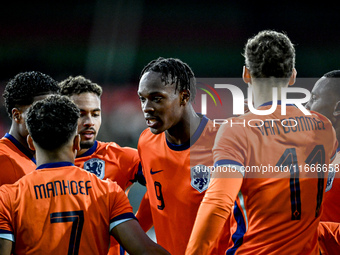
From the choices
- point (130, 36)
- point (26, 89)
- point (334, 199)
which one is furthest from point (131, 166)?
point (130, 36)

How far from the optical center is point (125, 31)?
8.88 metres

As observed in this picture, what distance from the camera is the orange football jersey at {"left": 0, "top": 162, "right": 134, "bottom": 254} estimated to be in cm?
193

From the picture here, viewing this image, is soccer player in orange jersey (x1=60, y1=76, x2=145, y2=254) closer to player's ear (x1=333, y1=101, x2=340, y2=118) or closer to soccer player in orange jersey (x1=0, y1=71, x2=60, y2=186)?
soccer player in orange jersey (x1=0, y1=71, x2=60, y2=186)

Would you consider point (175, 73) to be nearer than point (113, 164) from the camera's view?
Yes

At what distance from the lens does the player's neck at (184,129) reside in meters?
2.77

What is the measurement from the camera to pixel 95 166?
332 centimetres

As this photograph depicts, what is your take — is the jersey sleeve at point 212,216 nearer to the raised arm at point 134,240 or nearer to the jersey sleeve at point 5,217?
the raised arm at point 134,240

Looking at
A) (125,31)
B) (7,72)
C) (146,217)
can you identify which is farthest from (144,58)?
(146,217)

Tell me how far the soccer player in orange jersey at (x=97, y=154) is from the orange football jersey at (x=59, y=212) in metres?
1.18

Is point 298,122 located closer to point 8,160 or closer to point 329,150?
point 329,150

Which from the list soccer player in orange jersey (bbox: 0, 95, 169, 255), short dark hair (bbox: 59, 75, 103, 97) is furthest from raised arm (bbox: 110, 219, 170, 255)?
short dark hair (bbox: 59, 75, 103, 97)

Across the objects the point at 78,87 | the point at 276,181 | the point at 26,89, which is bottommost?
the point at 276,181

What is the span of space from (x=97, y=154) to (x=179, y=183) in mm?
928

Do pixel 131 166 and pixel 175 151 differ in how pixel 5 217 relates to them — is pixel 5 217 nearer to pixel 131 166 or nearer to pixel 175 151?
pixel 175 151
